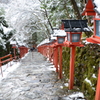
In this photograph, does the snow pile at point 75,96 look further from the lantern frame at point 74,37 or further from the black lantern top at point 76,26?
the black lantern top at point 76,26

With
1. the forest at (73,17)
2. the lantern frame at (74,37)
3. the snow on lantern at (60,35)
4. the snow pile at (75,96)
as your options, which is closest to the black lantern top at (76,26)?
the lantern frame at (74,37)

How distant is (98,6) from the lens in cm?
225

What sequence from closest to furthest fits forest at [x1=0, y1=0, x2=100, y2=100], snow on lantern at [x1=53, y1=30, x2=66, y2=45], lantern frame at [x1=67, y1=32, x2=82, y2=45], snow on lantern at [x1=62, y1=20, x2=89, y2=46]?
snow on lantern at [x1=62, y1=20, x2=89, y2=46] < lantern frame at [x1=67, y1=32, x2=82, y2=45] < forest at [x1=0, y1=0, x2=100, y2=100] < snow on lantern at [x1=53, y1=30, x2=66, y2=45]

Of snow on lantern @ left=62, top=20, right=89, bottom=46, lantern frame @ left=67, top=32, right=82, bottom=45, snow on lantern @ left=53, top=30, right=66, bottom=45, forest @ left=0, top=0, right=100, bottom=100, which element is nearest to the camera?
snow on lantern @ left=62, top=20, right=89, bottom=46

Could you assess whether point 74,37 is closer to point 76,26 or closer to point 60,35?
point 76,26

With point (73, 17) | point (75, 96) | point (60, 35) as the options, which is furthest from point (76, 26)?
point (73, 17)

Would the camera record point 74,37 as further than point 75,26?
Yes

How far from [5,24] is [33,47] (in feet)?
96.3

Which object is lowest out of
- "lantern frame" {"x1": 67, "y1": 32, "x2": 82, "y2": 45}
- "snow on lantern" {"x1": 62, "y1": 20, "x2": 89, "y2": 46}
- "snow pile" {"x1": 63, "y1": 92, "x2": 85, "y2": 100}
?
"snow pile" {"x1": 63, "y1": 92, "x2": 85, "y2": 100}

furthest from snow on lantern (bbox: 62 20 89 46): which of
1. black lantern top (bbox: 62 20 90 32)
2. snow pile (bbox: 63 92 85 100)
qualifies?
snow pile (bbox: 63 92 85 100)

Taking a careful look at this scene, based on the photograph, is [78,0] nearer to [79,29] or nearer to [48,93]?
[79,29]

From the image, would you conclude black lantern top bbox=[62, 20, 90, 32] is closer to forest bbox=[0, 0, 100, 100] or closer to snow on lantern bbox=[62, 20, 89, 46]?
snow on lantern bbox=[62, 20, 89, 46]

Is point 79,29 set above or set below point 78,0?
below

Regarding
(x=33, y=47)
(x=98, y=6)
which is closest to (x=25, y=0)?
(x=98, y=6)
